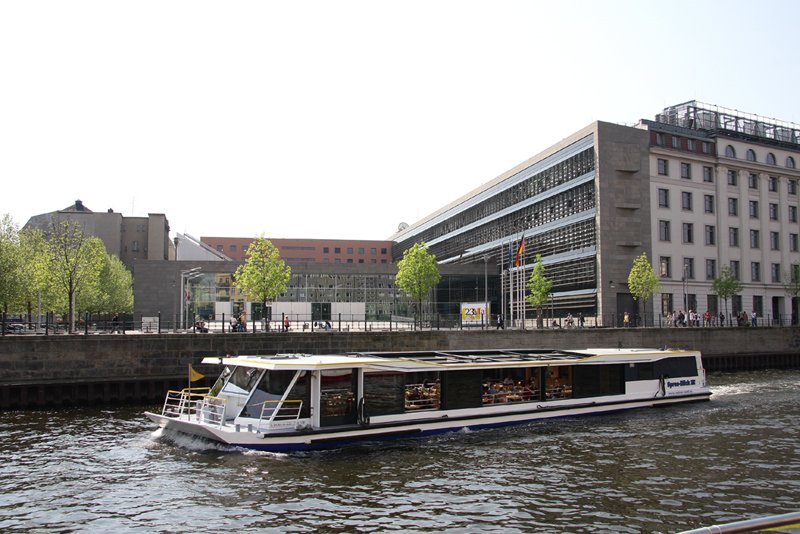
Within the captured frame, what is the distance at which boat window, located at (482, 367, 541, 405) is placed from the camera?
1063 inches

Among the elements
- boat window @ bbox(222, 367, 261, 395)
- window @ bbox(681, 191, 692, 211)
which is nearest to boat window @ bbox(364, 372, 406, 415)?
boat window @ bbox(222, 367, 261, 395)

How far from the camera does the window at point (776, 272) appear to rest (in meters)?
77.2

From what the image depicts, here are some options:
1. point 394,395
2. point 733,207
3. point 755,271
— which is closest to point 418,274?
point 733,207

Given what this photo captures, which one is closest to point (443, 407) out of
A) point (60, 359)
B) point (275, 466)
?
point (275, 466)

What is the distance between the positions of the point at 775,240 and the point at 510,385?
63.9 m

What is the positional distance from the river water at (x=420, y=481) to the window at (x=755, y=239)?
5561 cm

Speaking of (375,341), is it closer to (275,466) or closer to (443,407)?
(443,407)

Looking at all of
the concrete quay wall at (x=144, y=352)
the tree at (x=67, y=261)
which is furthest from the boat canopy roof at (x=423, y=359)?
the tree at (x=67, y=261)

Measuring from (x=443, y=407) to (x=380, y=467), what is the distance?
5.80m

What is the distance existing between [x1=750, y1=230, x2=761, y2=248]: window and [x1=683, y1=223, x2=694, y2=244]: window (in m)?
9.17

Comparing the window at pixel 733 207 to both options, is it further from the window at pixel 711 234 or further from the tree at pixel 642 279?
the tree at pixel 642 279

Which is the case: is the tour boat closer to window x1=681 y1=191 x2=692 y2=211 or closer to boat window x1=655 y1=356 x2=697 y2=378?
boat window x1=655 y1=356 x2=697 y2=378

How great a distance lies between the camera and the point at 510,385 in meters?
27.6

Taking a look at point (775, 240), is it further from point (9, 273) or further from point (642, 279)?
point (9, 273)
